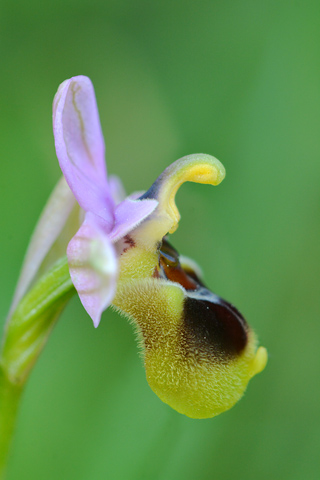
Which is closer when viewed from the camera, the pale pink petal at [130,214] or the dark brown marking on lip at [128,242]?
the pale pink petal at [130,214]

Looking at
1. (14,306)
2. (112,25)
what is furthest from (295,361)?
(112,25)

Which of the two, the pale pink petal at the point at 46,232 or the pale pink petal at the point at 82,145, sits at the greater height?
the pale pink petal at the point at 82,145

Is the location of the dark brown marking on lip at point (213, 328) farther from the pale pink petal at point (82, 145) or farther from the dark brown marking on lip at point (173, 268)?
the pale pink petal at point (82, 145)

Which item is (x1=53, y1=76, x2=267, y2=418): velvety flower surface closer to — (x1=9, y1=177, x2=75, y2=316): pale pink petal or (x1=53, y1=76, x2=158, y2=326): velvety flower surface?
(x1=53, y1=76, x2=158, y2=326): velvety flower surface

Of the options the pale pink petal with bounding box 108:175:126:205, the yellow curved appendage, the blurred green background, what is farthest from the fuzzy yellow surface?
the blurred green background

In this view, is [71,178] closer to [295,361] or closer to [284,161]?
[295,361]

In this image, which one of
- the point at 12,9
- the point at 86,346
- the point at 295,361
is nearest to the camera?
the point at 86,346

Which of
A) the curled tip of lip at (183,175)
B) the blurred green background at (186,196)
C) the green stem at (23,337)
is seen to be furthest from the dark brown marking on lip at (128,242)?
the blurred green background at (186,196)
